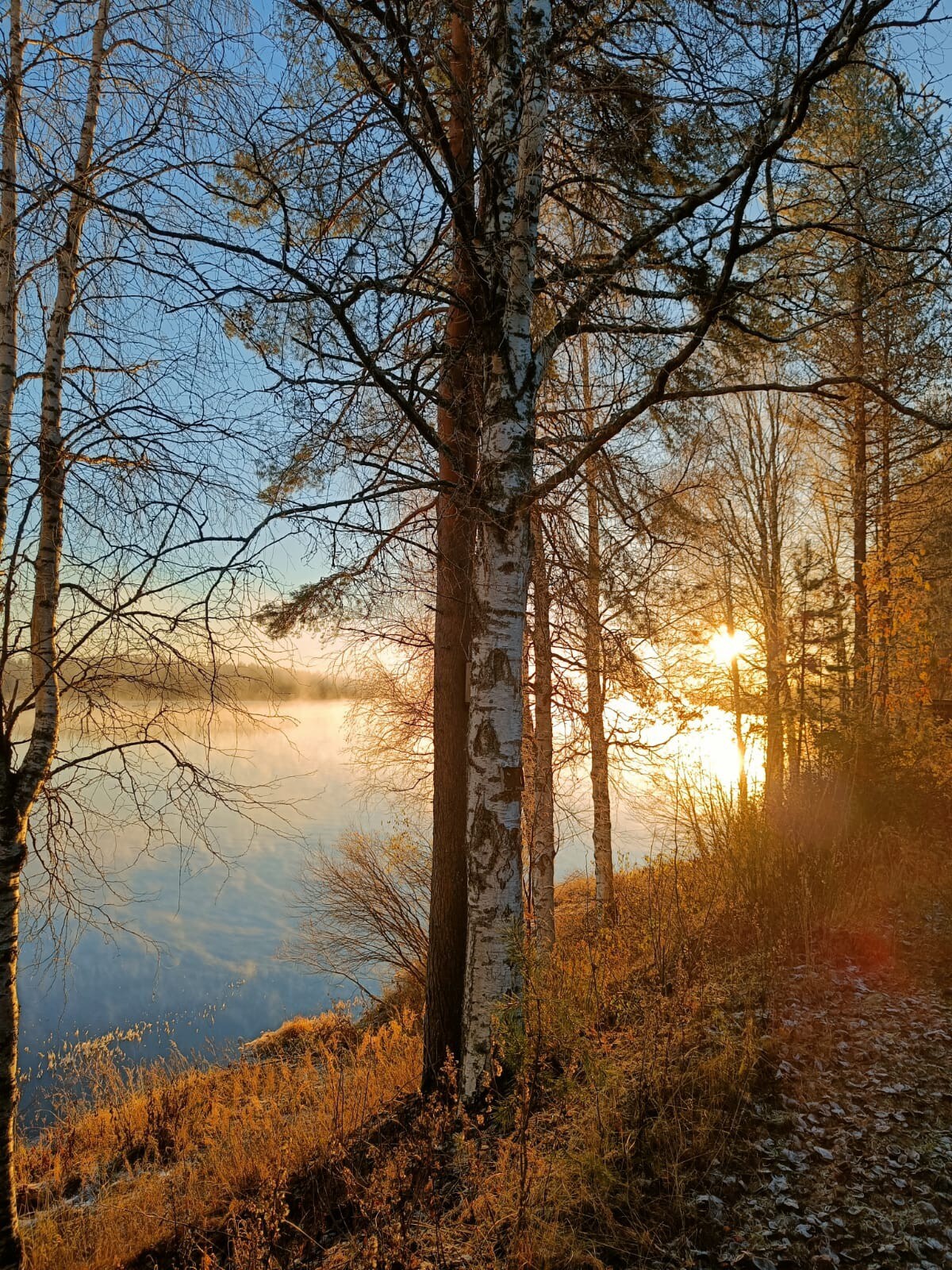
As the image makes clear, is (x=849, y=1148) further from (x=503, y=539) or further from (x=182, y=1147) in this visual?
(x=182, y=1147)

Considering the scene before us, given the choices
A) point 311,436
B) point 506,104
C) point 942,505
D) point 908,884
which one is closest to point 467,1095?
point 311,436

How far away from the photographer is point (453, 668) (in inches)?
213

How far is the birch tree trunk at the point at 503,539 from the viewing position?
4074 mm

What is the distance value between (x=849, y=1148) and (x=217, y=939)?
26976 mm

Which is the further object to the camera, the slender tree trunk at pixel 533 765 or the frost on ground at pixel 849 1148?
the slender tree trunk at pixel 533 765

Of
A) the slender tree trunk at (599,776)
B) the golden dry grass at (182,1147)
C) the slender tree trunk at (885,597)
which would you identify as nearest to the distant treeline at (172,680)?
the golden dry grass at (182,1147)

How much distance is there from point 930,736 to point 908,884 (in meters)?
2.41

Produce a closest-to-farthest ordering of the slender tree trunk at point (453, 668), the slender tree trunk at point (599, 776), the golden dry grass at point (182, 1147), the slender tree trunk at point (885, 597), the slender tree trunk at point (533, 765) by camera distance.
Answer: the golden dry grass at point (182, 1147) < the slender tree trunk at point (453, 668) < the slender tree trunk at point (533, 765) < the slender tree trunk at point (885, 597) < the slender tree trunk at point (599, 776)

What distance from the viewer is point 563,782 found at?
11.5 meters

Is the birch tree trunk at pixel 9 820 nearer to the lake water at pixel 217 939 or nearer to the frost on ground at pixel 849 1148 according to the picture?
the lake water at pixel 217 939

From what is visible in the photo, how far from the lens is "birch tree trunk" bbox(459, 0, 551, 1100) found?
4074 millimetres

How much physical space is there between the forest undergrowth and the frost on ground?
0.7 inches

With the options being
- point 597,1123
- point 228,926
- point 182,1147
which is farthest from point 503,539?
point 228,926

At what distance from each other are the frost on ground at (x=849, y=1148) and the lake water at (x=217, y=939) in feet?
8.13
